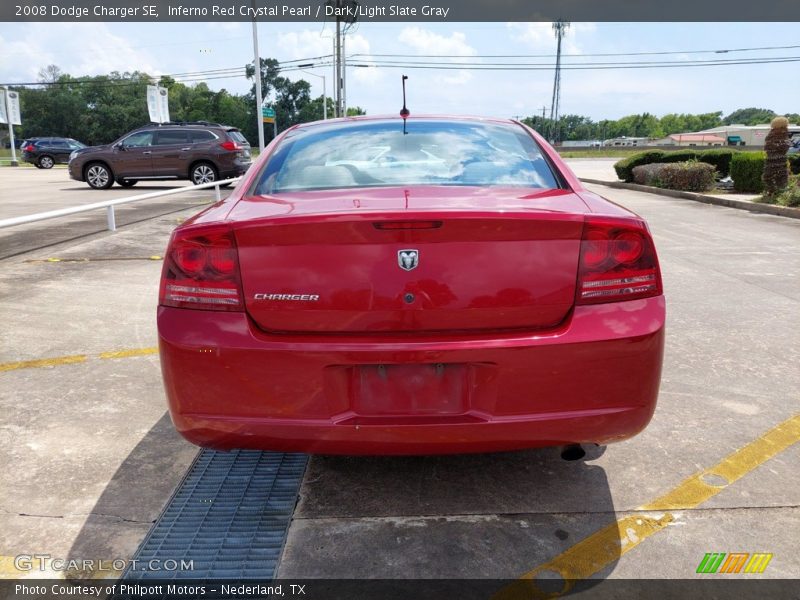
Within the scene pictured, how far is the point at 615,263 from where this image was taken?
2.40 m

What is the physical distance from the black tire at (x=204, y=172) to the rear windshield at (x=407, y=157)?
16239mm

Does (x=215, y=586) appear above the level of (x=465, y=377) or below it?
below

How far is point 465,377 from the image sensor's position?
2.31m

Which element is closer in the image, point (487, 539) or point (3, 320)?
point (487, 539)

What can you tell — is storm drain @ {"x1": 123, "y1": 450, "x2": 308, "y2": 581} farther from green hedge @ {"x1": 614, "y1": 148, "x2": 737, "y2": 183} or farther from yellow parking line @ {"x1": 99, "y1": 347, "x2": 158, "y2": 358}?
green hedge @ {"x1": 614, "y1": 148, "x2": 737, "y2": 183}

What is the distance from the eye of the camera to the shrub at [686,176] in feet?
63.6

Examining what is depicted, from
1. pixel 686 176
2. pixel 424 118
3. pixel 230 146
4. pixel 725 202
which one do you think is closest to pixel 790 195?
pixel 725 202

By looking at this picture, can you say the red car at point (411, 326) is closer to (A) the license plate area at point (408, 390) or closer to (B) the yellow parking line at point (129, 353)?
(A) the license plate area at point (408, 390)

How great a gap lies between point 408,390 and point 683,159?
23.6 m

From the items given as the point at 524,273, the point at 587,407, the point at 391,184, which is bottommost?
the point at 587,407

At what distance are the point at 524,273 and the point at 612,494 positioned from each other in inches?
47.5

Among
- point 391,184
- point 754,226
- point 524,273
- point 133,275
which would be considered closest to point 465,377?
point 524,273

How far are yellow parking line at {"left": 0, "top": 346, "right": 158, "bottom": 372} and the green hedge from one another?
2109cm

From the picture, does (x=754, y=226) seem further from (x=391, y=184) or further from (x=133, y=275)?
(x=391, y=184)
